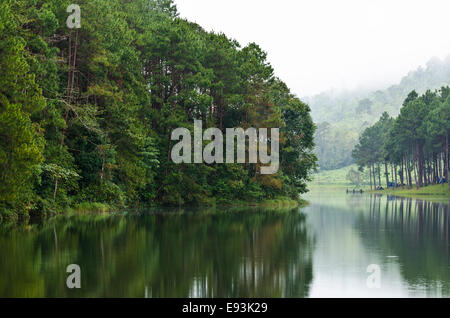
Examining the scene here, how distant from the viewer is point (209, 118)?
5300 cm

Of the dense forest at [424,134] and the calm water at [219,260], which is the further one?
the dense forest at [424,134]

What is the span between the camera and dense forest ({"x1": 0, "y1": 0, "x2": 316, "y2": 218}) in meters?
28.9

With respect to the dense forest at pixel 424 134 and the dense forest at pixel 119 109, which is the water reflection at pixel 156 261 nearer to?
the dense forest at pixel 119 109

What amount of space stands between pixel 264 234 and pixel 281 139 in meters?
33.2

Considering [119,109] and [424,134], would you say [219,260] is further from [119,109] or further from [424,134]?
[424,134]

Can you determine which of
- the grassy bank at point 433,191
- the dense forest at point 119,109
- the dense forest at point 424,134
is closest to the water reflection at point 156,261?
the dense forest at point 119,109

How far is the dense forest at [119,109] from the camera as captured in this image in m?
28.9

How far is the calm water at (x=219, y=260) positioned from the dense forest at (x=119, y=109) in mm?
5878

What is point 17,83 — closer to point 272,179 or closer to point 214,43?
point 214,43

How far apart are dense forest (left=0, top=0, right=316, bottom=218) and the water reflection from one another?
6312mm

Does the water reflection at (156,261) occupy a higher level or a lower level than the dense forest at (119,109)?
lower

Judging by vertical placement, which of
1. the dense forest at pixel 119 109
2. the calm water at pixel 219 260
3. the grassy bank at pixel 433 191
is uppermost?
the dense forest at pixel 119 109

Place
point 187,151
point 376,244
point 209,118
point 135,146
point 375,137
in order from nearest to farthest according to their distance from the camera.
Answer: point 376,244 → point 135,146 → point 187,151 → point 209,118 → point 375,137

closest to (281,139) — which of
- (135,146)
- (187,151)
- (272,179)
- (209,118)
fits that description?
(272,179)
